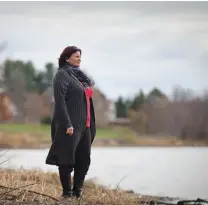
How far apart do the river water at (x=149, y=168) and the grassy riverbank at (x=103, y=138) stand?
1.12ft

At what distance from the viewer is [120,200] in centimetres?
632

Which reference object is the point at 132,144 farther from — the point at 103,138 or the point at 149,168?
the point at 149,168

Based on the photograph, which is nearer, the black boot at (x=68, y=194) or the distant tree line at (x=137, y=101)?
the black boot at (x=68, y=194)

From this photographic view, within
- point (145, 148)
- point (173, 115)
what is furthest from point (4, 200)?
point (145, 148)

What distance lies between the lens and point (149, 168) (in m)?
18.7

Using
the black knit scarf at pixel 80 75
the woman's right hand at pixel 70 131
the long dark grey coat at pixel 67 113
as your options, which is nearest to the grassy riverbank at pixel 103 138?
the black knit scarf at pixel 80 75

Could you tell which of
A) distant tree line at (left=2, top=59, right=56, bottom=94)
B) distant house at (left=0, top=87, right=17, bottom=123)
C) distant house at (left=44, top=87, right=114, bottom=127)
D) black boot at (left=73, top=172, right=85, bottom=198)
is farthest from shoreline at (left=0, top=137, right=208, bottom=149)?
black boot at (left=73, top=172, right=85, bottom=198)

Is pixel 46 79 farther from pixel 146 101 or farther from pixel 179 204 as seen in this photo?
pixel 179 204

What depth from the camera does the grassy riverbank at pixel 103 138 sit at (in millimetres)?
20375

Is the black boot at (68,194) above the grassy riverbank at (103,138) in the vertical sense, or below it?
above

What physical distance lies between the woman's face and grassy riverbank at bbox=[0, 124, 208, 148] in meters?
12.1

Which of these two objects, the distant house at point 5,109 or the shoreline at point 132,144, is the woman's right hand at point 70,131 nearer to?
the shoreline at point 132,144

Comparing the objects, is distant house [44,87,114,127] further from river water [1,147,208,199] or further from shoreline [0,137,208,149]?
river water [1,147,208,199]

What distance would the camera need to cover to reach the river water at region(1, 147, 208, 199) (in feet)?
42.7
